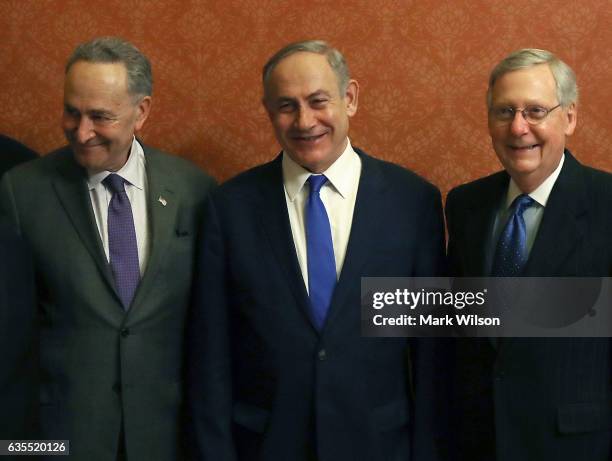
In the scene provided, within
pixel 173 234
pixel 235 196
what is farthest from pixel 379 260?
pixel 173 234

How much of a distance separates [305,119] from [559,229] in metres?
0.68

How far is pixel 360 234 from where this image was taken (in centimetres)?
217

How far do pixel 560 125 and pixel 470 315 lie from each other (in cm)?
53

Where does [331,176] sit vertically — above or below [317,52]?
below

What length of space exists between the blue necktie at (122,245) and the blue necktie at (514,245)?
0.95 metres

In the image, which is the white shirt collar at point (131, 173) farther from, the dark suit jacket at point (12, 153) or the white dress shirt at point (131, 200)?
the dark suit jacket at point (12, 153)

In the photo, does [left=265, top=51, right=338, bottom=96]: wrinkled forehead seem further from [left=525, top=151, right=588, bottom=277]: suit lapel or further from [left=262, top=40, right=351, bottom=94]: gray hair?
[left=525, top=151, right=588, bottom=277]: suit lapel

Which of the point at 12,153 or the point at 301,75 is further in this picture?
the point at 12,153

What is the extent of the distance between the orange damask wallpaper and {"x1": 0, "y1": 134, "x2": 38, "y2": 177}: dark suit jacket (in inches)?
3.5

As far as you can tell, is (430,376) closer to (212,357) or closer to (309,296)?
(309,296)

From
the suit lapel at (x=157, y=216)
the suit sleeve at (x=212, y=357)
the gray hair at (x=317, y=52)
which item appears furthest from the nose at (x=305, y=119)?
the suit lapel at (x=157, y=216)

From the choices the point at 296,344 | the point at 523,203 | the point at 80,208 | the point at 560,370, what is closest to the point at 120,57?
the point at 80,208

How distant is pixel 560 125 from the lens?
204 centimetres

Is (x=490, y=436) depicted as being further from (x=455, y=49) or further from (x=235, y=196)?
(x=455, y=49)
